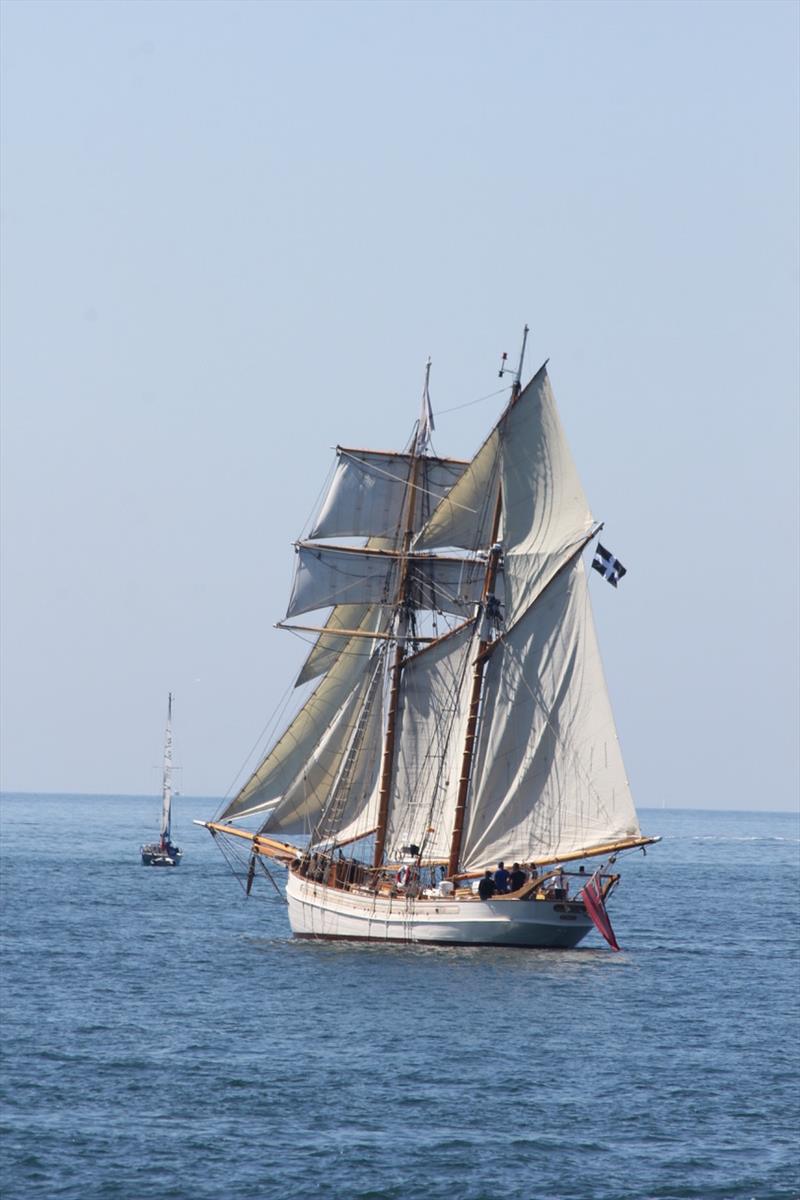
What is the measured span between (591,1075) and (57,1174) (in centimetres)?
1571

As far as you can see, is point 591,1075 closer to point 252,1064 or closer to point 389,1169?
point 252,1064

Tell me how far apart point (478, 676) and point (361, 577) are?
6658 mm

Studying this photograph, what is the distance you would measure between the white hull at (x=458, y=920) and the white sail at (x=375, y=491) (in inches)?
563

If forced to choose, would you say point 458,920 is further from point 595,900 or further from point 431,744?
point 431,744

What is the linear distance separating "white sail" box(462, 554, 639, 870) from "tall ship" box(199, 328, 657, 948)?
7 centimetres

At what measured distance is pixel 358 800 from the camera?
3066 inches

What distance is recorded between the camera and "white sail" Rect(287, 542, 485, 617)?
7719 centimetres

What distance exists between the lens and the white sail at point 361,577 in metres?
77.2

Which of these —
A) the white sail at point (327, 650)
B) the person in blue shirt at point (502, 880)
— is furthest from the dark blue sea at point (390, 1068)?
the white sail at point (327, 650)

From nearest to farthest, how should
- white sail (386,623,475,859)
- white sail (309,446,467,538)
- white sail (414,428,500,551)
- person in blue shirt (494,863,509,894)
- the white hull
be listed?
the white hull, person in blue shirt (494,863,509,894), white sail (414,428,500,551), white sail (386,623,475,859), white sail (309,446,467,538)

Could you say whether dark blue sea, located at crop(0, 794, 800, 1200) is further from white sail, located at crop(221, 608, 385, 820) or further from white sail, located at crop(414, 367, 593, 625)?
white sail, located at crop(414, 367, 593, 625)

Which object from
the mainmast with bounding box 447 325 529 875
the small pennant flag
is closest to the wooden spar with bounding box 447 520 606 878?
the mainmast with bounding box 447 325 529 875

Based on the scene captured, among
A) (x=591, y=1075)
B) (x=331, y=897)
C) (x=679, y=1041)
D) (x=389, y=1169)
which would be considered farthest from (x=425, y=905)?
(x=389, y=1169)

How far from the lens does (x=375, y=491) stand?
254 feet
